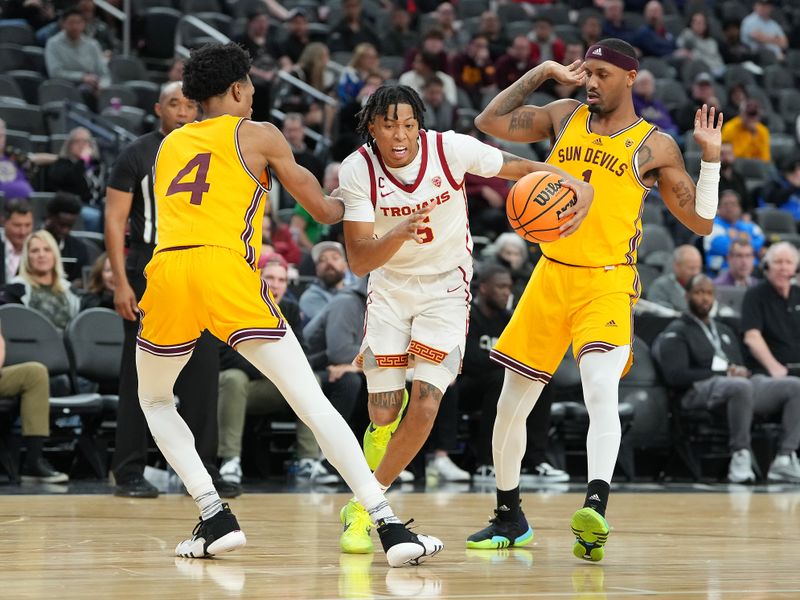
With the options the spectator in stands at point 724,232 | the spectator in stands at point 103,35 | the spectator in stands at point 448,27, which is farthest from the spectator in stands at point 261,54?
the spectator in stands at point 724,232

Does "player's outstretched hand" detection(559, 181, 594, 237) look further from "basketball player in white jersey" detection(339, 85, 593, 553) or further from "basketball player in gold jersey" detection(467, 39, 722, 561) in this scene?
"basketball player in gold jersey" detection(467, 39, 722, 561)

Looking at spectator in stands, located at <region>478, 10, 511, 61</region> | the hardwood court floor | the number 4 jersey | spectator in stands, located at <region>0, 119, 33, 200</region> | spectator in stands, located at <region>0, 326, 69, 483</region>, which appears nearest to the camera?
the hardwood court floor

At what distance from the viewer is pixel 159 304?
4.90 meters

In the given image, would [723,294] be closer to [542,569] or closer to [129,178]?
[129,178]

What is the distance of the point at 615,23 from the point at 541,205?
14.1m

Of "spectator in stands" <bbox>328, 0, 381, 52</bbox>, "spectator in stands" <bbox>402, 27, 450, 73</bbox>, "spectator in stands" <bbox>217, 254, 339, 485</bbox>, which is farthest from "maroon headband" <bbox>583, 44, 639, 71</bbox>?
"spectator in stands" <bbox>328, 0, 381, 52</bbox>

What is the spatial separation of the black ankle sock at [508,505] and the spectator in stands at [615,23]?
13620 millimetres

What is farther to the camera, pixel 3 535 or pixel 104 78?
pixel 104 78

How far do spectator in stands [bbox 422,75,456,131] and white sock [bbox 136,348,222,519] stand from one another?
9326 millimetres

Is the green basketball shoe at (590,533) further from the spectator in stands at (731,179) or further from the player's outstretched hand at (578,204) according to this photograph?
the spectator in stands at (731,179)

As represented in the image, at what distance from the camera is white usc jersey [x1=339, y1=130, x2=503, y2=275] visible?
209 inches

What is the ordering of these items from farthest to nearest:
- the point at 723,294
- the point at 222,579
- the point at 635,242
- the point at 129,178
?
the point at 723,294
the point at 129,178
the point at 635,242
the point at 222,579

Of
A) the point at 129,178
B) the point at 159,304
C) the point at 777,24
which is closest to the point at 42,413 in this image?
the point at 129,178

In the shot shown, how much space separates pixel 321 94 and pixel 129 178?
759 cm
